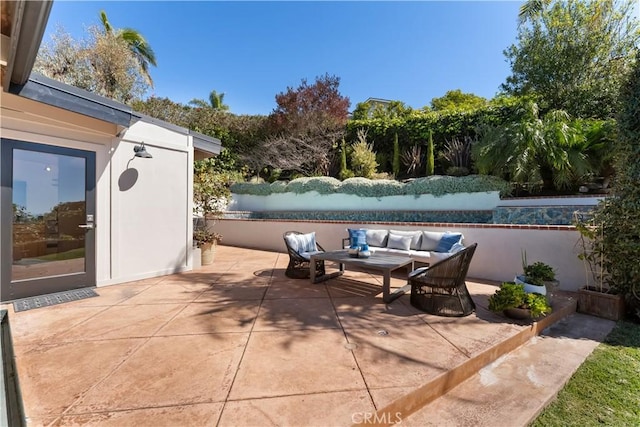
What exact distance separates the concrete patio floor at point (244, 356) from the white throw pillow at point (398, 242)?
220cm

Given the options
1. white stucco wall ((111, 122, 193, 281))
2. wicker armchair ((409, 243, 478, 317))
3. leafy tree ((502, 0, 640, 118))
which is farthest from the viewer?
leafy tree ((502, 0, 640, 118))

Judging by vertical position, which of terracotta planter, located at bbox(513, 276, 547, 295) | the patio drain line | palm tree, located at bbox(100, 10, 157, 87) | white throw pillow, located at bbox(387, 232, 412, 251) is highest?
palm tree, located at bbox(100, 10, 157, 87)

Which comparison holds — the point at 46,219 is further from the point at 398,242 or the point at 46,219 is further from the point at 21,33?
the point at 398,242

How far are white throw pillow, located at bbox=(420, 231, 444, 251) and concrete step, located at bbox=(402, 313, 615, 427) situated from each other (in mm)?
2985

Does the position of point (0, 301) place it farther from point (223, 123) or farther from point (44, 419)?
point (223, 123)

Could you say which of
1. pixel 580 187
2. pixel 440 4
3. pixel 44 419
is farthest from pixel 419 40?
pixel 44 419

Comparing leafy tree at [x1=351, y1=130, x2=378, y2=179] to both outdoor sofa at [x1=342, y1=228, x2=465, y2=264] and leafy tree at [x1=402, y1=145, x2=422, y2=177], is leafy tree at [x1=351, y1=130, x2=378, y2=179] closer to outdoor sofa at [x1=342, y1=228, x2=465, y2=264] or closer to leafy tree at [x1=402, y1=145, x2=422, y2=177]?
leafy tree at [x1=402, y1=145, x2=422, y2=177]

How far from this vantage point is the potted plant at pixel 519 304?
3562 millimetres

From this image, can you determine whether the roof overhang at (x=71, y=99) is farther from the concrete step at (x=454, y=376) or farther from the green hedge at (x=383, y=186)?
the green hedge at (x=383, y=186)

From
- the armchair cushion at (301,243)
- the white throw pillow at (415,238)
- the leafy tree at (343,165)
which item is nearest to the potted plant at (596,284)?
the white throw pillow at (415,238)

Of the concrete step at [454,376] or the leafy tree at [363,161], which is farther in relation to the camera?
the leafy tree at [363,161]

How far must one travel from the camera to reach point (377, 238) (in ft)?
23.9

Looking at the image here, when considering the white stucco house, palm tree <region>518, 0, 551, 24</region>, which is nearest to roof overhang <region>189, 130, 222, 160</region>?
the white stucco house

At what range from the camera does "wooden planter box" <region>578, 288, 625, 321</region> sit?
407 centimetres
